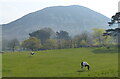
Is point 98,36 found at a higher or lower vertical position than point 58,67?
higher

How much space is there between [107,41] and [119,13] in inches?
2022

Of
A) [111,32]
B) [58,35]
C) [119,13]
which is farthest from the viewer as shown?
[58,35]

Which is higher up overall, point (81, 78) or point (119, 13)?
point (119, 13)

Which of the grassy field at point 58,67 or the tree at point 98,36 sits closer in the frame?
the grassy field at point 58,67

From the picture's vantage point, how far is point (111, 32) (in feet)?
256

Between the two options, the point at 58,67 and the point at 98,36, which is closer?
the point at 58,67

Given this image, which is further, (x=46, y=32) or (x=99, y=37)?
(x=46, y=32)

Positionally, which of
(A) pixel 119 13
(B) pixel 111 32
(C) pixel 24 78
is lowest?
(C) pixel 24 78

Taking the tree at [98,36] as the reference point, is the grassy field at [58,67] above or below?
below

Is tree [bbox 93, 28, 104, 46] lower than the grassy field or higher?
higher

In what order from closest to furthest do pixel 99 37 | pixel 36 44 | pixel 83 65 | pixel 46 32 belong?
pixel 83 65 < pixel 36 44 < pixel 99 37 < pixel 46 32

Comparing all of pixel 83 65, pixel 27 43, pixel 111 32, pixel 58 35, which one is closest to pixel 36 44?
pixel 27 43

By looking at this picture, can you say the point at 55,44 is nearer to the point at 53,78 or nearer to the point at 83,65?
the point at 83,65

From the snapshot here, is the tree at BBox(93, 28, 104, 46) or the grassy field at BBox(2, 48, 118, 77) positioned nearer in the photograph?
the grassy field at BBox(2, 48, 118, 77)
